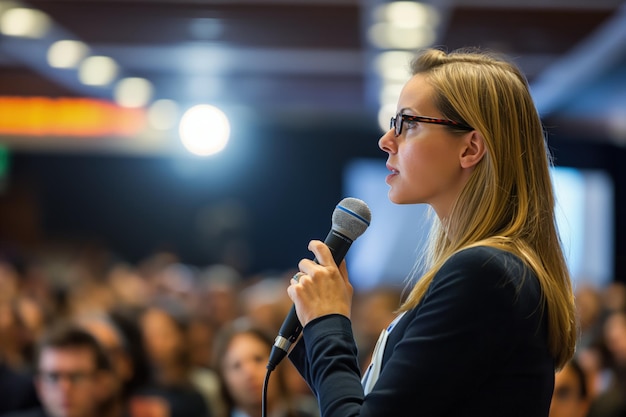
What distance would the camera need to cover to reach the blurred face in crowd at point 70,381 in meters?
4.21

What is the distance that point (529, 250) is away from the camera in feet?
5.53

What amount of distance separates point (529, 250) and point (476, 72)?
0.34 m

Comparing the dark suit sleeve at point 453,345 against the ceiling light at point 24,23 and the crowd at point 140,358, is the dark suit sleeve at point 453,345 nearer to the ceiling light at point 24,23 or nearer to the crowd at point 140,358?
the crowd at point 140,358

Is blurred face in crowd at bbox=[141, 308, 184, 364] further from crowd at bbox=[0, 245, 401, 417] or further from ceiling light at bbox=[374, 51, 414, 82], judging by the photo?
ceiling light at bbox=[374, 51, 414, 82]

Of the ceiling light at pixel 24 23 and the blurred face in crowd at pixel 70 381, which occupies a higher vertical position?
the ceiling light at pixel 24 23

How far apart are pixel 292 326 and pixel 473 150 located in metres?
0.46

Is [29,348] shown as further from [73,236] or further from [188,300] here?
[73,236]

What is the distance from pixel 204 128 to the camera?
14.0 m

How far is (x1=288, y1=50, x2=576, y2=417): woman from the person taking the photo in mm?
1549

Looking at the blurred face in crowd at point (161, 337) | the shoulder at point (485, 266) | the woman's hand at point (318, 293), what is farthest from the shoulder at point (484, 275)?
the blurred face in crowd at point (161, 337)

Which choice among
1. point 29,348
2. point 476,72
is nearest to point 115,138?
point 29,348

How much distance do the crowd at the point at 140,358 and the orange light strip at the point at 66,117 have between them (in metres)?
4.22

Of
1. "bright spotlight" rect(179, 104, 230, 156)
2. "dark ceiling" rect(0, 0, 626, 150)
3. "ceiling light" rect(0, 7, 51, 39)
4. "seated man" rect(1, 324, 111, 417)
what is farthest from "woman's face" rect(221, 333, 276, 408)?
"bright spotlight" rect(179, 104, 230, 156)

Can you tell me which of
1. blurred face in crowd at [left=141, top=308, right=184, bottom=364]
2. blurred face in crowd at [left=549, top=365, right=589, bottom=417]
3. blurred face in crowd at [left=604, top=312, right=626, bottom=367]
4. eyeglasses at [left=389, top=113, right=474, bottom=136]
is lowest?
blurred face in crowd at [left=604, top=312, right=626, bottom=367]
